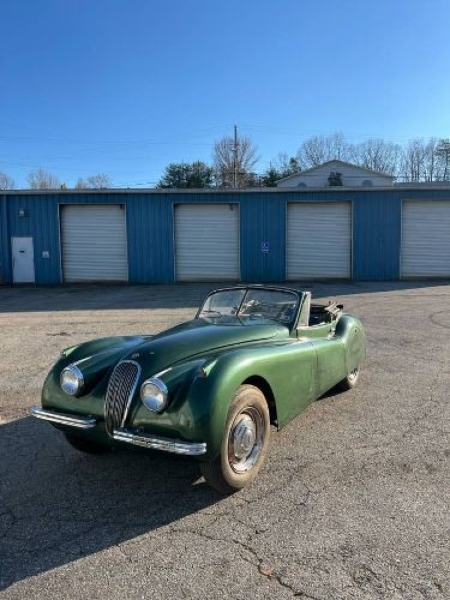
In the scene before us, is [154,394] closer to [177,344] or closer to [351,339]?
[177,344]

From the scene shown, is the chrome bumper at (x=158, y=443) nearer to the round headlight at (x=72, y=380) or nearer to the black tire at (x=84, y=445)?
the round headlight at (x=72, y=380)

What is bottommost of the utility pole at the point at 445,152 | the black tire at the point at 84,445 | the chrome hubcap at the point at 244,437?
the black tire at the point at 84,445

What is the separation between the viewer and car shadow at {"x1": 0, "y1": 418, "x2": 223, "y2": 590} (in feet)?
9.95

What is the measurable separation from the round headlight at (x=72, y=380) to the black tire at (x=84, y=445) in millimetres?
527

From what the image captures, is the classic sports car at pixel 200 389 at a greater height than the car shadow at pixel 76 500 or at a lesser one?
greater

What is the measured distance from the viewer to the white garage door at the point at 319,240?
73.3 feet

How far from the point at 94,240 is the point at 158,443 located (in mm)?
20409

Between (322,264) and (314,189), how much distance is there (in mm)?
3277

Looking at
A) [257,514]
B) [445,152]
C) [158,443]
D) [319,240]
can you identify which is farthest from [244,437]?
[445,152]

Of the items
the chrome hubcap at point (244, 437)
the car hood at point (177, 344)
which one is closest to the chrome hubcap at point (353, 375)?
the car hood at point (177, 344)

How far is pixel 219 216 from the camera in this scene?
22594mm

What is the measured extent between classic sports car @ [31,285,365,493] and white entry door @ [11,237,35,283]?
19549 mm

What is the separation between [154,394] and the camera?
11.4 feet

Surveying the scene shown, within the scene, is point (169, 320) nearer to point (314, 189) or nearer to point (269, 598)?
point (269, 598)
